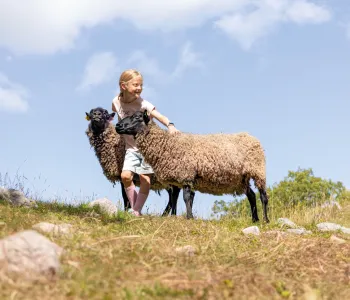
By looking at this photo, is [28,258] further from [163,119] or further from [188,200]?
[188,200]

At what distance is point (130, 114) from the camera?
1076 cm

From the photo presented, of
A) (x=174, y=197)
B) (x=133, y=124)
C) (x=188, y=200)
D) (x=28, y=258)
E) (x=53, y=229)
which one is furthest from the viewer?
(x=174, y=197)

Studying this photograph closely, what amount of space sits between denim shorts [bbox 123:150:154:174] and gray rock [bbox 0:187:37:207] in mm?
2128

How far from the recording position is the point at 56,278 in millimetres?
4312

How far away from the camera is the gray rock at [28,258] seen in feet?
14.0

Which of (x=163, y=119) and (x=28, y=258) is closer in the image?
(x=28, y=258)

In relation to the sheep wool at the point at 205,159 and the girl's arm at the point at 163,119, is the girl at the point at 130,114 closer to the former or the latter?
the girl's arm at the point at 163,119

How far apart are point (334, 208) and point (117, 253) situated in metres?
15.1

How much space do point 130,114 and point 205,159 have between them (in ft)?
6.65

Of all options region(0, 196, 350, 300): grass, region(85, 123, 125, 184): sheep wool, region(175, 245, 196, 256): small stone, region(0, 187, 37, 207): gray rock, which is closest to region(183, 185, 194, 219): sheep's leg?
region(85, 123, 125, 184): sheep wool

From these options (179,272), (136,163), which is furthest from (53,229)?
(136,163)

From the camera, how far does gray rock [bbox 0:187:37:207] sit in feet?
35.7

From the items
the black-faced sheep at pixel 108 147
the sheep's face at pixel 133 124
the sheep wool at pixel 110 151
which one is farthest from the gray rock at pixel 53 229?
the sheep wool at pixel 110 151

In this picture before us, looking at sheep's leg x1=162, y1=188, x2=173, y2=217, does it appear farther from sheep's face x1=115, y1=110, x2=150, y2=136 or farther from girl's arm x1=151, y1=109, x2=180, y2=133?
girl's arm x1=151, y1=109, x2=180, y2=133
